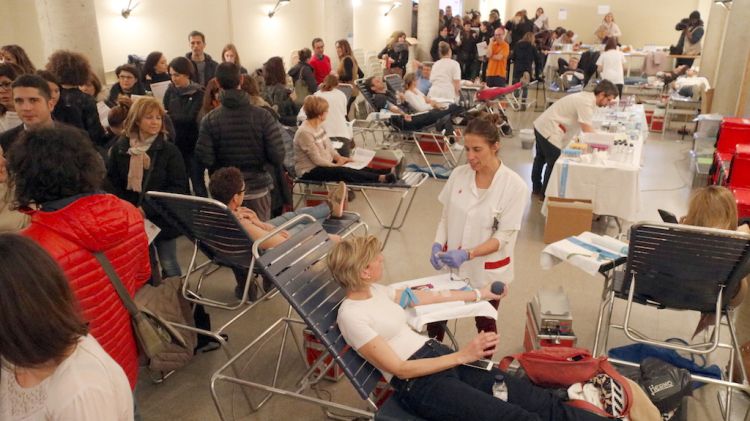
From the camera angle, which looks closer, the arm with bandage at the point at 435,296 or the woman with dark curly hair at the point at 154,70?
the arm with bandage at the point at 435,296

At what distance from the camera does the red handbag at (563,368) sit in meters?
2.24

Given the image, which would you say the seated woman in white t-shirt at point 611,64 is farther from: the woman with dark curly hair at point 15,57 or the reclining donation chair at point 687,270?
the woman with dark curly hair at point 15,57

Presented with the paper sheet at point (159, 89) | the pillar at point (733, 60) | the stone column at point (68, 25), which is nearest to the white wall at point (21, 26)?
the stone column at point (68, 25)

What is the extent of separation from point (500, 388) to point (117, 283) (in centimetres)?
143

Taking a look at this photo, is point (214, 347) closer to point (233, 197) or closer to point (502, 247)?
point (233, 197)

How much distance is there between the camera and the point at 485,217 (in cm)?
284

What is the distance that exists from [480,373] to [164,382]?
176 cm

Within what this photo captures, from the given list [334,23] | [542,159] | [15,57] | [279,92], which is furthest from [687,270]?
[334,23]

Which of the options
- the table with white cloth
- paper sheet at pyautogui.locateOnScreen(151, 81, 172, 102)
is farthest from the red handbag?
paper sheet at pyautogui.locateOnScreen(151, 81, 172, 102)

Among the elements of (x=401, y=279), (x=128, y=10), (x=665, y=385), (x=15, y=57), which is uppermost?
(x=128, y=10)

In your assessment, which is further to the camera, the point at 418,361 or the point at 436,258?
the point at 436,258

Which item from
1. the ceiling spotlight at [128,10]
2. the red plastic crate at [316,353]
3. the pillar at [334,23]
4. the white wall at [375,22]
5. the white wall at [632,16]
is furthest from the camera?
the white wall at [632,16]

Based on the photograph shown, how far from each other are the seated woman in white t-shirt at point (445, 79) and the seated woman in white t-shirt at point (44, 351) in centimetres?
748

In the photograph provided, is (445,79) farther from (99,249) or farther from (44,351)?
(44,351)
